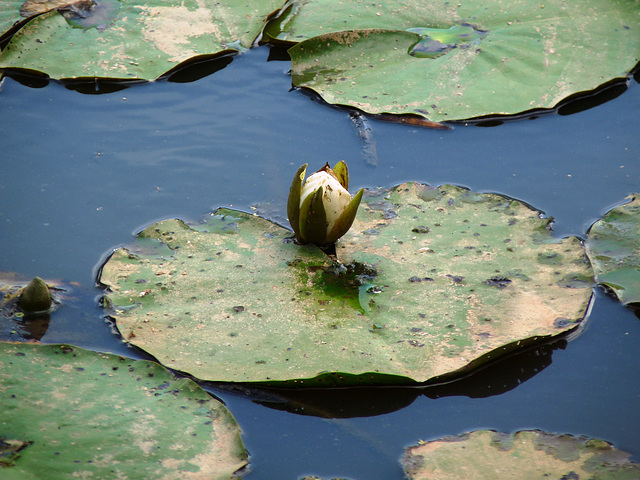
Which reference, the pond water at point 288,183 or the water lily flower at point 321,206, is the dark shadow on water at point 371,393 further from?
the water lily flower at point 321,206

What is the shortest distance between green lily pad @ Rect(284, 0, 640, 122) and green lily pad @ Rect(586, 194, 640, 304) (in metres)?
0.95

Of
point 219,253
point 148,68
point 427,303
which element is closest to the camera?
point 427,303

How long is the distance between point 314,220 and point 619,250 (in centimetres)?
135

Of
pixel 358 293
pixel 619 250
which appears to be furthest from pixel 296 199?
pixel 619 250

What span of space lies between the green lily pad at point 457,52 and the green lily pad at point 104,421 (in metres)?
2.08

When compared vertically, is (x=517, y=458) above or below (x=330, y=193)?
below

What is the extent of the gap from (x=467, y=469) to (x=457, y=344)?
1.59 feet

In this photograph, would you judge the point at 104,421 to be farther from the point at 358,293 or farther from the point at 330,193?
the point at 330,193

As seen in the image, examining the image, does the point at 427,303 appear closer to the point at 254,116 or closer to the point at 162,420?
the point at 162,420

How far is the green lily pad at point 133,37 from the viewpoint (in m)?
Result: 3.74

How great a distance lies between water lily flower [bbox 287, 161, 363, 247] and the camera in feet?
7.93

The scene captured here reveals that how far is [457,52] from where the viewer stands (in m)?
3.68

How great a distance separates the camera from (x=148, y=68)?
12.3 ft

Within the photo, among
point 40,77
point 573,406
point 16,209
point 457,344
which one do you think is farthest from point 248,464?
point 40,77
